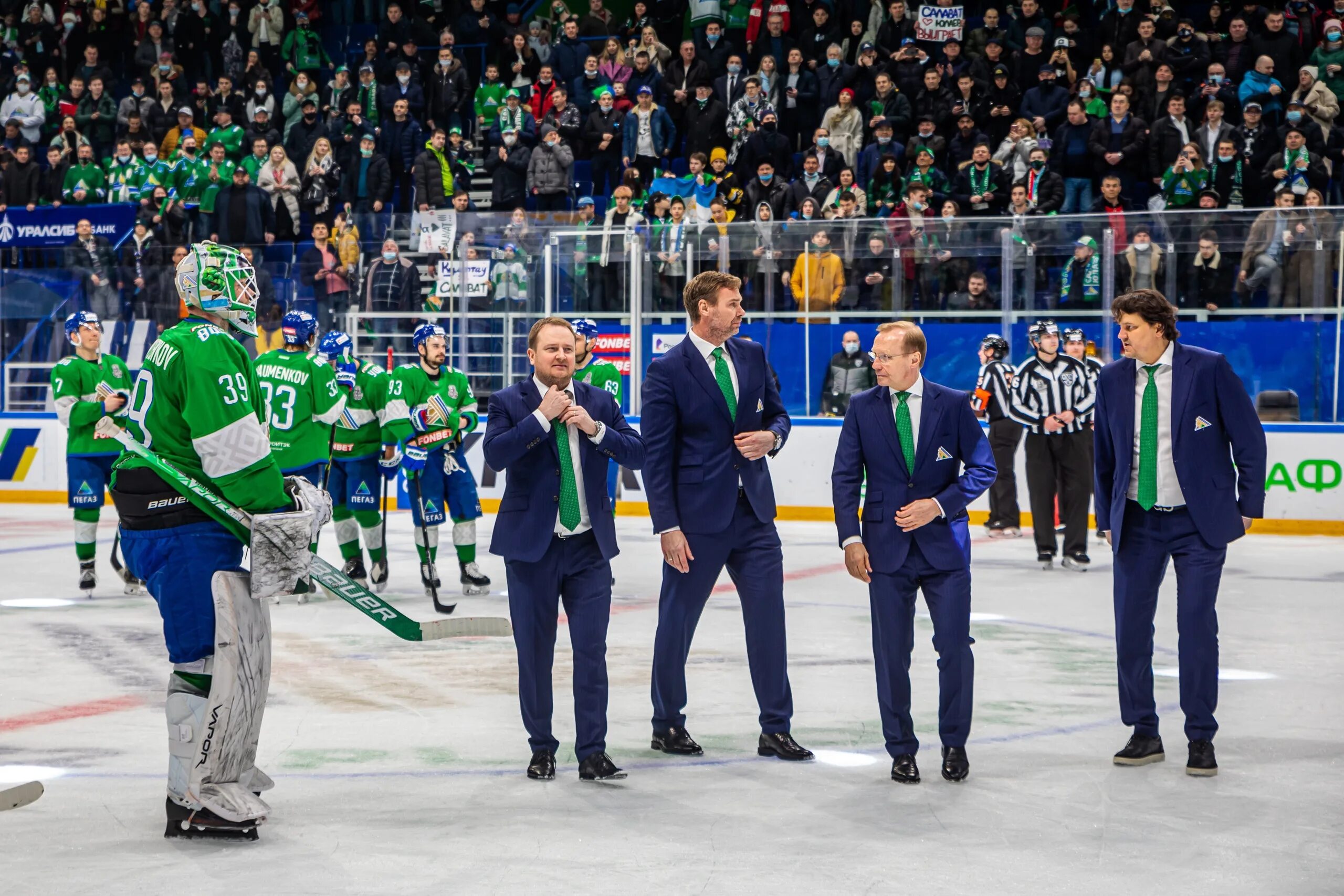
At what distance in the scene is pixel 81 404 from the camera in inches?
396

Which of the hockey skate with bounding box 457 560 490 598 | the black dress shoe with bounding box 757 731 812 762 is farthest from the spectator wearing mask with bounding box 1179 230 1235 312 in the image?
the black dress shoe with bounding box 757 731 812 762

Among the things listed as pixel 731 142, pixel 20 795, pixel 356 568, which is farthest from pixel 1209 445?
pixel 731 142

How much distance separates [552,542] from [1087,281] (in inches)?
379

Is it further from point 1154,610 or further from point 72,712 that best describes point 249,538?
point 1154,610

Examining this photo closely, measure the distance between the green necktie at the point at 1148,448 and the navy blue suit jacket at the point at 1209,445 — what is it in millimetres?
38

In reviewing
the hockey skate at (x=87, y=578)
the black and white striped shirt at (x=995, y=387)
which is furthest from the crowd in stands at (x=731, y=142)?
the hockey skate at (x=87, y=578)

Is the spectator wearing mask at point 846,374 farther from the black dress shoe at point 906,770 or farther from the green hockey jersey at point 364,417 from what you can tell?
the black dress shoe at point 906,770

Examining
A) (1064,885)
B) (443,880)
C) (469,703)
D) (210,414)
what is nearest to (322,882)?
(443,880)

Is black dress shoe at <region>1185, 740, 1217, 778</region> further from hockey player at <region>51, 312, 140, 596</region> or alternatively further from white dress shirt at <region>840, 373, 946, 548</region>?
hockey player at <region>51, 312, 140, 596</region>

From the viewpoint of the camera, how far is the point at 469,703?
6.50 metres

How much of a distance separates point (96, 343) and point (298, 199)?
906 centimetres

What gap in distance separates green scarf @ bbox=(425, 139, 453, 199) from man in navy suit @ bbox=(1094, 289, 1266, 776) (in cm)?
1411

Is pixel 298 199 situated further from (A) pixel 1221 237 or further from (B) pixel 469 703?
(B) pixel 469 703

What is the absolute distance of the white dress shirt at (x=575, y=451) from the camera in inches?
204
